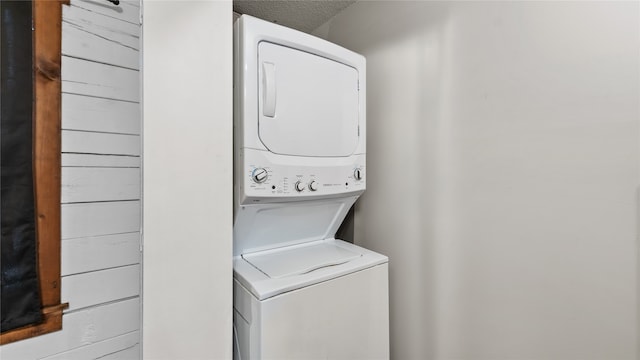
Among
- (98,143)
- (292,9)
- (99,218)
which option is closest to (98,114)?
(98,143)

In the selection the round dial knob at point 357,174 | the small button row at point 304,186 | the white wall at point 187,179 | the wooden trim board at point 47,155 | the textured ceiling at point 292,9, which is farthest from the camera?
the textured ceiling at point 292,9

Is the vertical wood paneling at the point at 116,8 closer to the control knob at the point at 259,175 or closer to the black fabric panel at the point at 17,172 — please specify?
the black fabric panel at the point at 17,172

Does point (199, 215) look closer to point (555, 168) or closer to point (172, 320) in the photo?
point (172, 320)

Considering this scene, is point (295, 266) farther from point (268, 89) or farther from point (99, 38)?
point (99, 38)

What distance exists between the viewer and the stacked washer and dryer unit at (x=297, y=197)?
108 cm

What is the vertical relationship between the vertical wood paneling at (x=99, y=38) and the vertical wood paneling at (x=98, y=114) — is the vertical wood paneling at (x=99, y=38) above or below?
above

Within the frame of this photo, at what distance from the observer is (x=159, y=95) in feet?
2.86

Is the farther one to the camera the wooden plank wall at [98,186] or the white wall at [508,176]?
the wooden plank wall at [98,186]

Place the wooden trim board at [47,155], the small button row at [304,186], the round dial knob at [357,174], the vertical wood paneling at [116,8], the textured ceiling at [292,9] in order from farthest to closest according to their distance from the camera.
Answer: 1. the textured ceiling at [292,9]
2. the round dial knob at [357,174]
3. the small button row at [304,186]
4. the vertical wood paneling at [116,8]
5. the wooden trim board at [47,155]

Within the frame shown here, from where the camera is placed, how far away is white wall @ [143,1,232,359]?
2.85ft

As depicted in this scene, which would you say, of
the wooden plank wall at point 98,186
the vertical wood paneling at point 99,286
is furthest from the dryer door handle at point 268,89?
the vertical wood paneling at point 99,286

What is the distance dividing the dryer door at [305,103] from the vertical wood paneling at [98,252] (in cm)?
75

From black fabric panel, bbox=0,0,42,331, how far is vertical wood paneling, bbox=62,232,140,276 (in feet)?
0.31

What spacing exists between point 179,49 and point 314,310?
3.51 ft
